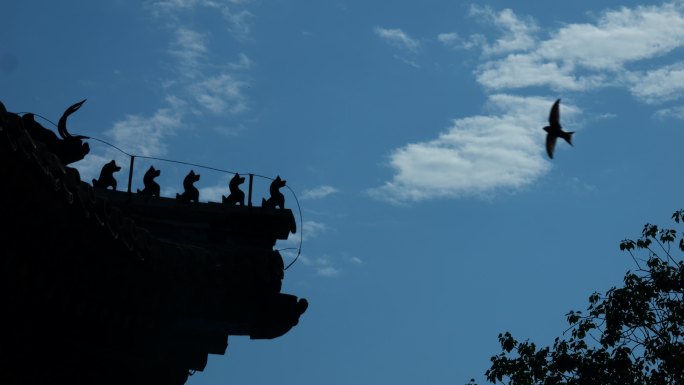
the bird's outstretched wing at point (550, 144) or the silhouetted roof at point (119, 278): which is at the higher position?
the bird's outstretched wing at point (550, 144)

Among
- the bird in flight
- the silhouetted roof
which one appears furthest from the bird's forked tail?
the silhouetted roof

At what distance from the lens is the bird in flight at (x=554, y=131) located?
36.7 feet

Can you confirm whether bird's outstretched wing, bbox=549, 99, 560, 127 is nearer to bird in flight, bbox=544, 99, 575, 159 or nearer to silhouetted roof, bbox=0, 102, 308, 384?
bird in flight, bbox=544, 99, 575, 159

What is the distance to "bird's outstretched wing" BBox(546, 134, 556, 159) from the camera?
1112cm

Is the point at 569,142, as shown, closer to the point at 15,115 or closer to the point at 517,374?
the point at 15,115

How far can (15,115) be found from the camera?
7.30 meters

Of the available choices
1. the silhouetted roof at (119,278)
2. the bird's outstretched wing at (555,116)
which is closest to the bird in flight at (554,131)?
the bird's outstretched wing at (555,116)

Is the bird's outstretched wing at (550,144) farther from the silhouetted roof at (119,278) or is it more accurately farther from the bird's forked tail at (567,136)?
the silhouetted roof at (119,278)

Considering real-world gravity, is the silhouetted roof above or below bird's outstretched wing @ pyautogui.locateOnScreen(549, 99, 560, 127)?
below

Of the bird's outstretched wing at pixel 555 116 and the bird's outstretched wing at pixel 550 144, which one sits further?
the bird's outstretched wing at pixel 555 116

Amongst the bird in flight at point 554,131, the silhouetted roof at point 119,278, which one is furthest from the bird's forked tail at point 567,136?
the silhouetted roof at point 119,278

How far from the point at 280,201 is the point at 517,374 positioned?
953cm

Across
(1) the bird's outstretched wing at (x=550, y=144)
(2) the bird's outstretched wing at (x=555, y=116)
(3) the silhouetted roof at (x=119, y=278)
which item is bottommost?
(3) the silhouetted roof at (x=119, y=278)

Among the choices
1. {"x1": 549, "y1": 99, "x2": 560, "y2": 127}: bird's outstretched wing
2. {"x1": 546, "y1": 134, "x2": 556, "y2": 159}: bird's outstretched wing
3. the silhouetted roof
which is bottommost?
the silhouetted roof
